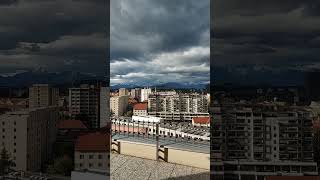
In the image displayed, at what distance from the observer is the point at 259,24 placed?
3.51 metres

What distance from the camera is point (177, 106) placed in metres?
5.38

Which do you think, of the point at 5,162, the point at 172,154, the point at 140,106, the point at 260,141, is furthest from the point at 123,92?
the point at 5,162

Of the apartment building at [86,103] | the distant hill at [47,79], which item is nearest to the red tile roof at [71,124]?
the apartment building at [86,103]

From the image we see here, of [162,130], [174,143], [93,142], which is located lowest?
[174,143]

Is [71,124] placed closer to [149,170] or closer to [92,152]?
[92,152]

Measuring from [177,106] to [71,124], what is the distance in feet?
8.04

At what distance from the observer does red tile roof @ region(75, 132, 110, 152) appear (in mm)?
3061

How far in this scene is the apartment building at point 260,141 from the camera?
3.21m

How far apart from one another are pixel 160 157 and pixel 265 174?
6.30 ft

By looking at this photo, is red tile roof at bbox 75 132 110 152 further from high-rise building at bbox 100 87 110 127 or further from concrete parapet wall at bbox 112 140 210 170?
concrete parapet wall at bbox 112 140 210 170

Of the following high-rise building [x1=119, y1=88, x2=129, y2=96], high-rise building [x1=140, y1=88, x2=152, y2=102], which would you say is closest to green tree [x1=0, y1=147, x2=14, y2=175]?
high-rise building [x1=119, y1=88, x2=129, y2=96]

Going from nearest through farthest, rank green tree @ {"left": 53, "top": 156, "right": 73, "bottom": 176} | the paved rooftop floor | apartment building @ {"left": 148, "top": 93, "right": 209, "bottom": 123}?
green tree @ {"left": 53, "top": 156, "right": 73, "bottom": 176}, the paved rooftop floor, apartment building @ {"left": 148, "top": 93, "right": 209, "bottom": 123}

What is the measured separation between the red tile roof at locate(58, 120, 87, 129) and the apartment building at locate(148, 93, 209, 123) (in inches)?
68.6

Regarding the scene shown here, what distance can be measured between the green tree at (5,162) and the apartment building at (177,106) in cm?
234
